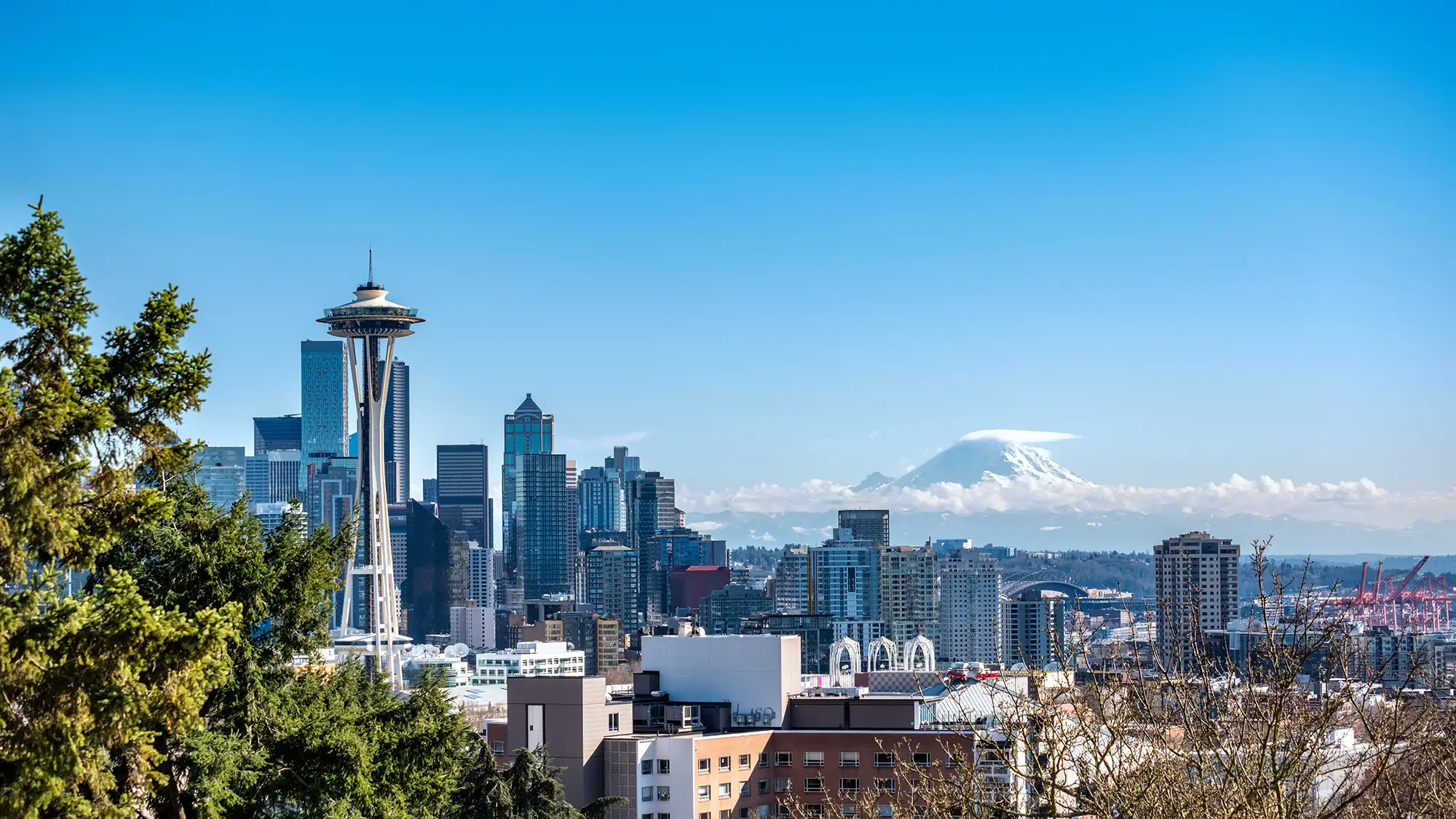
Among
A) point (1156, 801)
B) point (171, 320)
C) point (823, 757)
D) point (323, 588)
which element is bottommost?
point (823, 757)

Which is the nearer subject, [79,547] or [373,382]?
[79,547]

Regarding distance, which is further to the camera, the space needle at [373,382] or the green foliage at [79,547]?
the space needle at [373,382]

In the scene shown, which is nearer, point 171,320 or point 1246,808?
point 1246,808

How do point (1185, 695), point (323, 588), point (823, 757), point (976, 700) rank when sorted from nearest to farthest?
point (1185, 695), point (323, 588), point (823, 757), point (976, 700)

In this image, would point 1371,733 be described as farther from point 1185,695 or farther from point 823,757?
point 823,757

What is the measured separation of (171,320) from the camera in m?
17.1

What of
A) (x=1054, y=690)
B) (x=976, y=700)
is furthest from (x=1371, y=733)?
(x=976, y=700)

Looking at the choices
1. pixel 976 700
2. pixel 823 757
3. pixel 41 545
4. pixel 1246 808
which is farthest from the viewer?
pixel 976 700

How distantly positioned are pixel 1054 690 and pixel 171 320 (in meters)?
8.45

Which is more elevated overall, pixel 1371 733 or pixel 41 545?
pixel 41 545

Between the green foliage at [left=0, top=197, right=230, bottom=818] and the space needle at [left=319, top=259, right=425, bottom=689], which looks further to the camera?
the space needle at [left=319, top=259, right=425, bottom=689]

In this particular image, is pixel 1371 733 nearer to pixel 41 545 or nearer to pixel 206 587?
pixel 41 545

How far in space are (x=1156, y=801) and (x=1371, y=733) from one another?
1965 millimetres

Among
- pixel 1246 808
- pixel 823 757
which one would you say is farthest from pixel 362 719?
pixel 823 757
